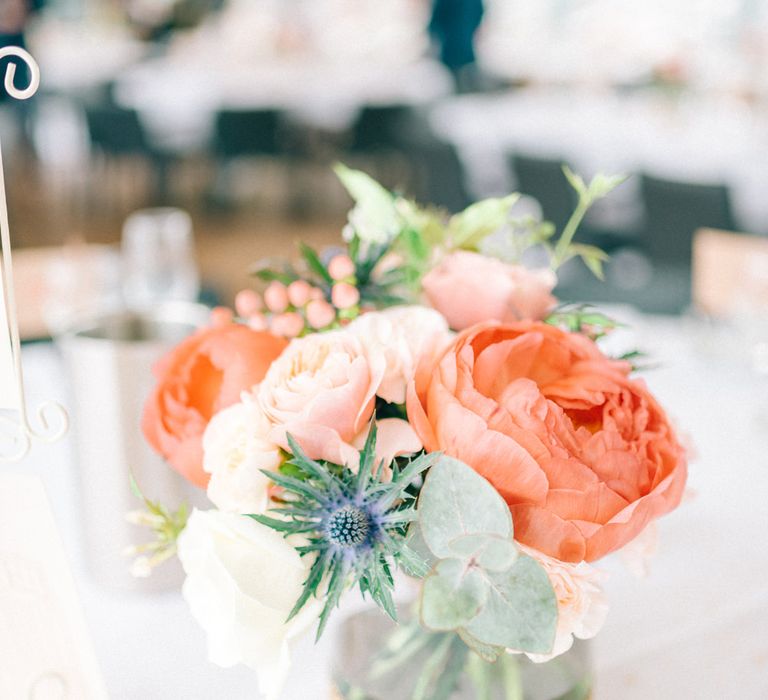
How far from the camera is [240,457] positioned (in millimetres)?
529

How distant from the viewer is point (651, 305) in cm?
192

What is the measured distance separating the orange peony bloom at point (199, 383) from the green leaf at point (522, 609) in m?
0.21

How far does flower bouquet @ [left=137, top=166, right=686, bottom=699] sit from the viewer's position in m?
0.46

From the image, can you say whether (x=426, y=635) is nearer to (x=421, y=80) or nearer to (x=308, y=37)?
(x=421, y=80)

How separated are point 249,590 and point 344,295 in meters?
0.20

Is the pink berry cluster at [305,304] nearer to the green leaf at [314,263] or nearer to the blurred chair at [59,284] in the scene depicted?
the green leaf at [314,263]

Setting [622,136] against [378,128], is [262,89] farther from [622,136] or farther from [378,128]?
[622,136]

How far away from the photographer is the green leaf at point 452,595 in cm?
45

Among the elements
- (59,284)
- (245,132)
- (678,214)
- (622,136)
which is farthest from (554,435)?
(245,132)

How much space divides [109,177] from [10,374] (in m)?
6.14

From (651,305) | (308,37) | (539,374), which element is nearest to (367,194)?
(539,374)

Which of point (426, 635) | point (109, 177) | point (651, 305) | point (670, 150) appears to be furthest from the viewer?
point (109, 177)

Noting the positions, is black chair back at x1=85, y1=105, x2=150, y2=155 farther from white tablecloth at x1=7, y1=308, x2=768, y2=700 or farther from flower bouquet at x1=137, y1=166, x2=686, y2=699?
flower bouquet at x1=137, y1=166, x2=686, y2=699

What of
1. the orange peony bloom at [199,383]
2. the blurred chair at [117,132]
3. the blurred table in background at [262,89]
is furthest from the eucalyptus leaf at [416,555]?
the blurred table in background at [262,89]
